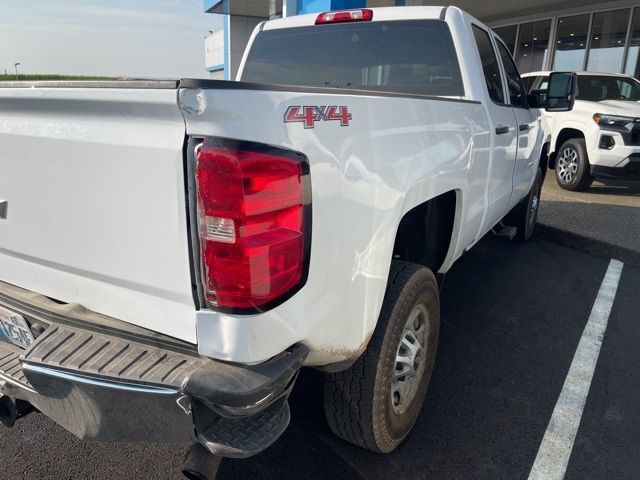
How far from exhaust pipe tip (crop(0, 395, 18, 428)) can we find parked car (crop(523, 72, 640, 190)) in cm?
727

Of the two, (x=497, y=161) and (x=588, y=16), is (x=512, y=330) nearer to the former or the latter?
(x=497, y=161)

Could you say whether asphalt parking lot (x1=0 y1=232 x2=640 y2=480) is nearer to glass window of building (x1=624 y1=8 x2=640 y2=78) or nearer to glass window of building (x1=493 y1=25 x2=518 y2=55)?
glass window of building (x1=624 y1=8 x2=640 y2=78)

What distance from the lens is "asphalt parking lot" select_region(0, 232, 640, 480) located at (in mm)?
2375

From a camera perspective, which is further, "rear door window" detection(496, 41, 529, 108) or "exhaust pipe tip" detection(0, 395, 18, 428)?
"rear door window" detection(496, 41, 529, 108)

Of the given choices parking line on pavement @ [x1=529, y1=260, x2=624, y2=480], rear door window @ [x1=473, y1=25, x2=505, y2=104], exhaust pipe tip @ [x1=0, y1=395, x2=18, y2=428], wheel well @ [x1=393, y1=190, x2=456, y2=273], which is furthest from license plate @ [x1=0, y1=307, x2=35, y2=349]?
rear door window @ [x1=473, y1=25, x2=505, y2=104]

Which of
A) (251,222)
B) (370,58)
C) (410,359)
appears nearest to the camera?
(251,222)

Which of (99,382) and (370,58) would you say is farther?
(370,58)

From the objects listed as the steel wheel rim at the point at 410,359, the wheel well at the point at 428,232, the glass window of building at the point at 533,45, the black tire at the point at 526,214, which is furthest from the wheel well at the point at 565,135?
the glass window of building at the point at 533,45

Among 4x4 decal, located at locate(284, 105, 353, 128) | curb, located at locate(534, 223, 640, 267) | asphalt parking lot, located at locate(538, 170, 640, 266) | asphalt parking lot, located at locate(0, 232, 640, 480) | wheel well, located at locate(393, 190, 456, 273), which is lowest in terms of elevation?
asphalt parking lot, located at locate(0, 232, 640, 480)

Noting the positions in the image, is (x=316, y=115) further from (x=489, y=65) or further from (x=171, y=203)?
(x=489, y=65)

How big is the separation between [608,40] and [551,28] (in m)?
1.73

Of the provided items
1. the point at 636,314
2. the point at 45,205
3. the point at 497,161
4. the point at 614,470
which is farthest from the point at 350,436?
the point at 636,314

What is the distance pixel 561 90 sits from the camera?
4.13 m

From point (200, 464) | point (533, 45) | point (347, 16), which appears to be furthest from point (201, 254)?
point (533, 45)
